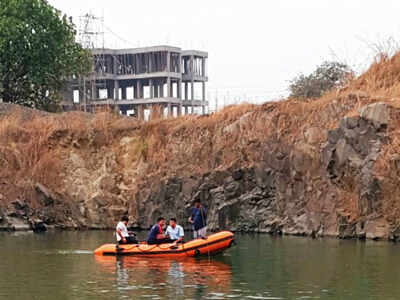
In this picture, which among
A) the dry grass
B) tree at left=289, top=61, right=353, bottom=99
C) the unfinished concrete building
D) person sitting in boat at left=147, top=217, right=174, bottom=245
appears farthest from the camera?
the unfinished concrete building

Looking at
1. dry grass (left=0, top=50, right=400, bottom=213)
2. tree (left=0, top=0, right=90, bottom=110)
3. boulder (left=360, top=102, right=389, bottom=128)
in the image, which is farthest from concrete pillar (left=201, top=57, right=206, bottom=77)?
boulder (left=360, top=102, right=389, bottom=128)

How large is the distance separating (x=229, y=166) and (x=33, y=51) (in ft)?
93.8

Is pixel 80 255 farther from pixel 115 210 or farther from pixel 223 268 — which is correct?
pixel 115 210

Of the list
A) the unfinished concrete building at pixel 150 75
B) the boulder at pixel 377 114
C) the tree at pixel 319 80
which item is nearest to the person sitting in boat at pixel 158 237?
the boulder at pixel 377 114

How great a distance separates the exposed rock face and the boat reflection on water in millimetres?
10969

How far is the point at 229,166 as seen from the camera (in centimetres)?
5456

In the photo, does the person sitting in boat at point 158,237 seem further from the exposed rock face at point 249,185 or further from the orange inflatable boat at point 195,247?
the exposed rock face at point 249,185

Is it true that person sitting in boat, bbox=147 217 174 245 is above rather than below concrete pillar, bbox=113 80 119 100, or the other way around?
below

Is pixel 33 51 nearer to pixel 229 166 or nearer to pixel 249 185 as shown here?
pixel 229 166

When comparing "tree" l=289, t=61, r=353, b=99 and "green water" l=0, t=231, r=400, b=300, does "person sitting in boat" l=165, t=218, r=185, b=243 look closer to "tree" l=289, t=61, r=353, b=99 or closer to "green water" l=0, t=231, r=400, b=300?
"green water" l=0, t=231, r=400, b=300

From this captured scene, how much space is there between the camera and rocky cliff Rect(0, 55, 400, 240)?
4697 centimetres

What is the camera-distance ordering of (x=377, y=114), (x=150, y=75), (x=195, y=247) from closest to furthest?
(x=195, y=247) → (x=377, y=114) → (x=150, y=75)

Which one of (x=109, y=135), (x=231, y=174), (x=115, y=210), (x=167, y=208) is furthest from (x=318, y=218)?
(x=109, y=135)

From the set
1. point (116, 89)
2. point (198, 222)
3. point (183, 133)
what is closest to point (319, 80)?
point (183, 133)
